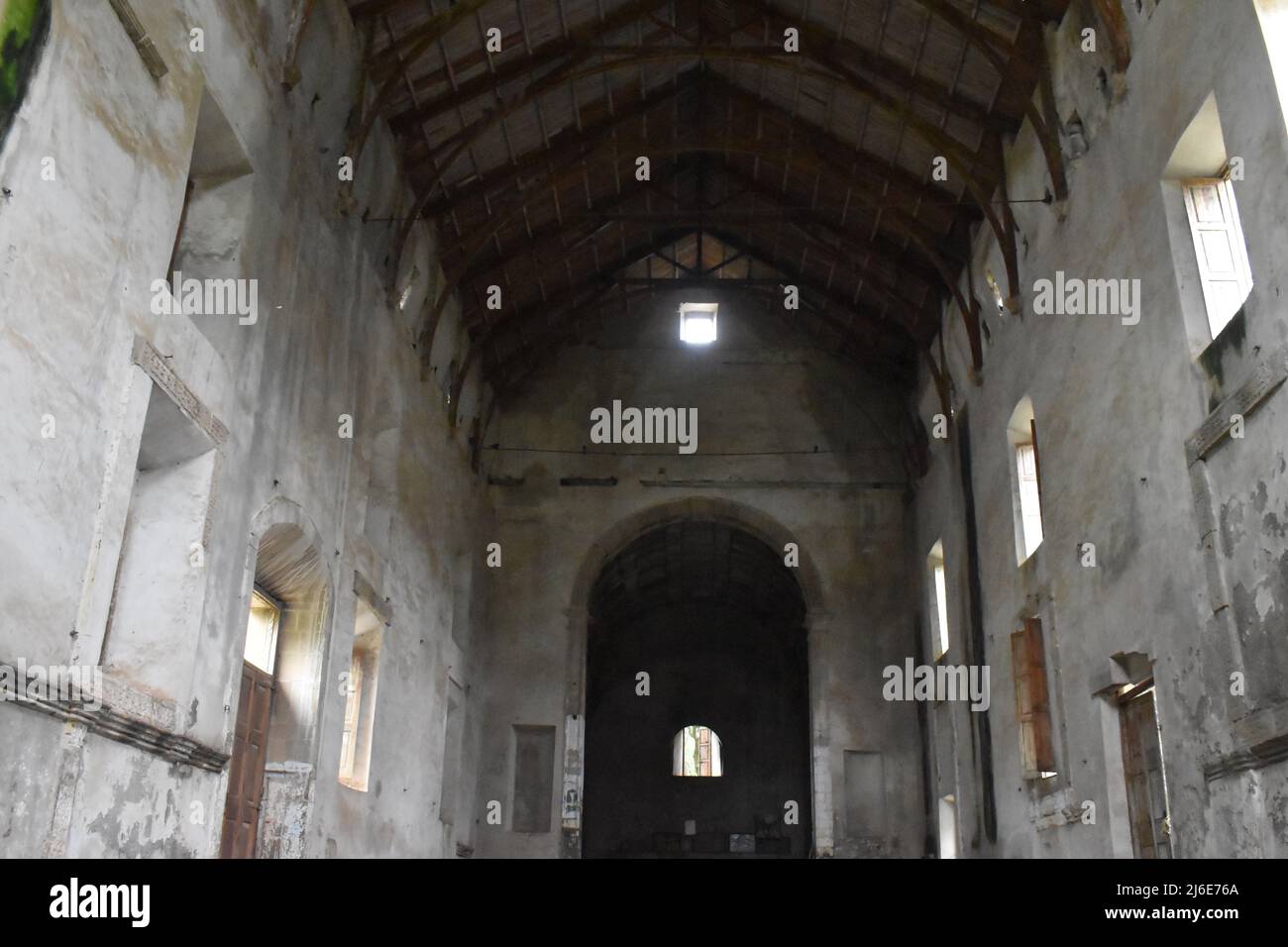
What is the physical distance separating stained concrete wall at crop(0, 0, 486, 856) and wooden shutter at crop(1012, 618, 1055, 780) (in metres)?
7.79

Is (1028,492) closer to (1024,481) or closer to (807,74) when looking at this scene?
(1024,481)

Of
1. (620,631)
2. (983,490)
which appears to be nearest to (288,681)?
(983,490)

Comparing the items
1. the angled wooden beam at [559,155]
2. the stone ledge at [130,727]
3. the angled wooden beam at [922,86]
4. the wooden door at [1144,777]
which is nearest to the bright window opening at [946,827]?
the wooden door at [1144,777]

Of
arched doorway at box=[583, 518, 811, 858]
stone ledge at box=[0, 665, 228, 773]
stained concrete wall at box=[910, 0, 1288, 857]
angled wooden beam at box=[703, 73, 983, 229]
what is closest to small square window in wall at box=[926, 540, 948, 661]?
stained concrete wall at box=[910, 0, 1288, 857]

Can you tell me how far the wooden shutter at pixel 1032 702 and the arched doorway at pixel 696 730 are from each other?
45.0 ft

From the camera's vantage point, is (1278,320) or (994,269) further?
(994,269)

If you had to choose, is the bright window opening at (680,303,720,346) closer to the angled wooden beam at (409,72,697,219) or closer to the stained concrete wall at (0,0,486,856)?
→ the angled wooden beam at (409,72,697,219)

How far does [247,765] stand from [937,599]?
1203 centimetres

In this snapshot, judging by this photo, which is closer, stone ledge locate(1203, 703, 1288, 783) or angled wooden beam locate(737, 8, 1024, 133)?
stone ledge locate(1203, 703, 1288, 783)

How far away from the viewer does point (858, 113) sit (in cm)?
1575

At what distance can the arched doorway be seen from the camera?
28.7m

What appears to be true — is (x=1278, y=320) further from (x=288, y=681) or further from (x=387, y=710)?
(x=387, y=710)

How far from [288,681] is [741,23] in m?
10.4

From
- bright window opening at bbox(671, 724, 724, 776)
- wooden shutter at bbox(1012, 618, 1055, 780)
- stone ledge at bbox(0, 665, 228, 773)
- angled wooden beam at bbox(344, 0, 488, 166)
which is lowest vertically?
stone ledge at bbox(0, 665, 228, 773)
